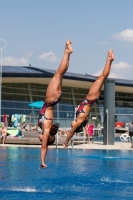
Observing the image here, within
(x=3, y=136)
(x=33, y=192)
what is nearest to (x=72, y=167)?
(x=33, y=192)

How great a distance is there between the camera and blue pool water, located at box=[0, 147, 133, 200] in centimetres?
1008

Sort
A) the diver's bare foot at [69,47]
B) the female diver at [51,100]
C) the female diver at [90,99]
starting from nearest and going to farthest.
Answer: the female diver at [51,100] < the diver's bare foot at [69,47] < the female diver at [90,99]

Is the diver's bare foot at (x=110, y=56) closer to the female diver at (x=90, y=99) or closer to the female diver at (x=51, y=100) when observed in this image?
the female diver at (x=90, y=99)

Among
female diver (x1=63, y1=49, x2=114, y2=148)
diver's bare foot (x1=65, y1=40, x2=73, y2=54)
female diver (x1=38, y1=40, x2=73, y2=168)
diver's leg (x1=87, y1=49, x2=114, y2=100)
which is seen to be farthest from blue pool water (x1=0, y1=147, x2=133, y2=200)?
diver's bare foot (x1=65, y1=40, x2=73, y2=54)

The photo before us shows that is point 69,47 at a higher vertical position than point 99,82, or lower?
higher

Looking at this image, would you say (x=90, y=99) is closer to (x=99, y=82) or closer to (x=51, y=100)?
(x=99, y=82)

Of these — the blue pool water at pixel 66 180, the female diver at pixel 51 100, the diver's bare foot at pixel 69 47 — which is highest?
the diver's bare foot at pixel 69 47

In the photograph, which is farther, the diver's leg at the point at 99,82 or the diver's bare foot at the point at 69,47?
the diver's leg at the point at 99,82

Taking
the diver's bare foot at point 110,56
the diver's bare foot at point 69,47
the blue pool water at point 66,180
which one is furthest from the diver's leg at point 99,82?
the blue pool water at point 66,180

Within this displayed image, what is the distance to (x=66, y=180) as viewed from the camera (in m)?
12.5

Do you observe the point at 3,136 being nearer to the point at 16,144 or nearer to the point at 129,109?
the point at 16,144

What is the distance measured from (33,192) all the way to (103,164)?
732 cm

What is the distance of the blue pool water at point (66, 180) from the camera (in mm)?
10078

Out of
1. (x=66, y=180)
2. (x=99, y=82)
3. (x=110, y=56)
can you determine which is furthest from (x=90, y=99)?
(x=66, y=180)
